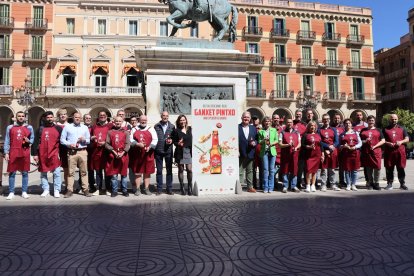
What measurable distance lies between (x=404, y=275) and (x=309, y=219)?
2009mm

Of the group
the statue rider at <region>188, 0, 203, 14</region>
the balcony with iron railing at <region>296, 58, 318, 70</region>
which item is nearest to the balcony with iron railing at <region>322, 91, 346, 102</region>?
the balcony with iron railing at <region>296, 58, 318, 70</region>

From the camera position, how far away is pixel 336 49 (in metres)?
38.2

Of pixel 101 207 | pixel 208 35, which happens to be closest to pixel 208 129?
pixel 101 207

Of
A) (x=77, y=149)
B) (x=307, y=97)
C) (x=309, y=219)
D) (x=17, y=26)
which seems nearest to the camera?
(x=309, y=219)

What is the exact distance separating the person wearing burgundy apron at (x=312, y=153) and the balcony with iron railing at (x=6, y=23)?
115 ft

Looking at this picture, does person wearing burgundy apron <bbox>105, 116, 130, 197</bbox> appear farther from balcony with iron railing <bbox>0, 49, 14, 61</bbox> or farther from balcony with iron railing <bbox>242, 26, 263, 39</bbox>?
balcony with iron railing <bbox>242, 26, 263, 39</bbox>

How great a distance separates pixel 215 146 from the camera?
7.20 meters

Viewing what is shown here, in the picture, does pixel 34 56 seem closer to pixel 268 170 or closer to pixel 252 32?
pixel 252 32

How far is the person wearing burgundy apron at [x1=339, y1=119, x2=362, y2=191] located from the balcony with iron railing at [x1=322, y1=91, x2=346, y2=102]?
30408 millimetres

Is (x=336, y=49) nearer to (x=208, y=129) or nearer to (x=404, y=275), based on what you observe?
(x=208, y=129)

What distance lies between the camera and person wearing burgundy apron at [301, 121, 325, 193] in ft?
25.3

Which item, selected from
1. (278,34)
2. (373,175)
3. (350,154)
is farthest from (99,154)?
(278,34)

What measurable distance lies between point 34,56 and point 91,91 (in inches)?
282

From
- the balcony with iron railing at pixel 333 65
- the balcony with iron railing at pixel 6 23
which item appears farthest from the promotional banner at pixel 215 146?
the balcony with iron railing at pixel 6 23
